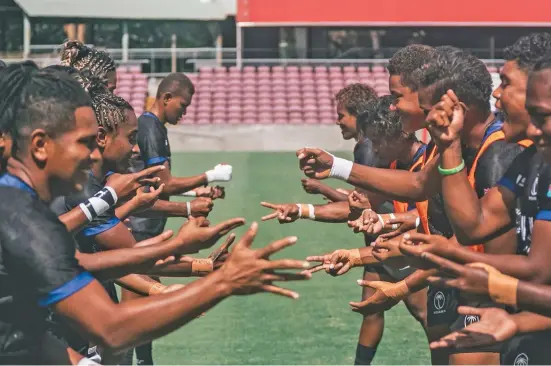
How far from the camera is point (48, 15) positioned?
3800 centimetres

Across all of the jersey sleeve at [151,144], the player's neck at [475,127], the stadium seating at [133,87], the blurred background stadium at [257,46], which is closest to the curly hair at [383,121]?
the player's neck at [475,127]

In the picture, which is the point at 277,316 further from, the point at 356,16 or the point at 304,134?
the point at 356,16

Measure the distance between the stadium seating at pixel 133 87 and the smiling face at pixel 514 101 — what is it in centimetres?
2996

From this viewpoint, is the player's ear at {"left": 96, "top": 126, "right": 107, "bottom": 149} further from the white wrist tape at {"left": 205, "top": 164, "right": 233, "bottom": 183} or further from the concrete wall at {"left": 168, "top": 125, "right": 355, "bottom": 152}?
the concrete wall at {"left": 168, "top": 125, "right": 355, "bottom": 152}

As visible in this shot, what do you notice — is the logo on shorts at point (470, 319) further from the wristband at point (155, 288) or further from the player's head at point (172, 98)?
the player's head at point (172, 98)

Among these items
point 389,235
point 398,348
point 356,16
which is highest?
point 356,16

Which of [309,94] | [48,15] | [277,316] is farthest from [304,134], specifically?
[277,316]

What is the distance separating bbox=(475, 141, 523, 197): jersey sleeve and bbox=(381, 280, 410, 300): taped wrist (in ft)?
1.97

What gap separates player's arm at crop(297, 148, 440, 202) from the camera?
4898 mm

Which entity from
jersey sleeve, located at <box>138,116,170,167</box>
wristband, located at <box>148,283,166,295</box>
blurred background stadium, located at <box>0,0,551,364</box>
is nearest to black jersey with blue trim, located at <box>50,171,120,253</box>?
wristband, located at <box>148,283,166,295</box>

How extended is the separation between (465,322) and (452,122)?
1286 mm

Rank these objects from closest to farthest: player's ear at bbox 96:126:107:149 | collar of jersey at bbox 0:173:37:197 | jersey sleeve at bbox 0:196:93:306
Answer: jersey sleeve at bbox 0:196:93:306 < collar of jersey at bbox 0:173:37:197 < player's ear at bbox 96:126:107:149

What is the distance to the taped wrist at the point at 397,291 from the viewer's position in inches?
179

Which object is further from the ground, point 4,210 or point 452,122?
point 452,122
